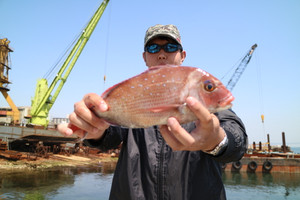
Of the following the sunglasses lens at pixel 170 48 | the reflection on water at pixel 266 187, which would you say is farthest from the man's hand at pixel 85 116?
the reflection on water at pixel 266 187

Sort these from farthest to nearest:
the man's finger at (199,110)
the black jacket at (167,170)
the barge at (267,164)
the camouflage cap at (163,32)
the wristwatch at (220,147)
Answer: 1. the barge at (267,164)
2. the camouflage cap at (163,32)
3. the black jacket at (167,170)
4. the wristwatch at (220,147)
5. the man's finger at (199,110)

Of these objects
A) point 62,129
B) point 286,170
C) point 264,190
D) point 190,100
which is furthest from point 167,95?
point 286,170

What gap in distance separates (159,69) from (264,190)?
26.1m

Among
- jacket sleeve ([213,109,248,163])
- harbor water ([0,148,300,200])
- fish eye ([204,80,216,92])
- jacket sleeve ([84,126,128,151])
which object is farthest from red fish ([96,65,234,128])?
harbor water ([0,148,300,200])

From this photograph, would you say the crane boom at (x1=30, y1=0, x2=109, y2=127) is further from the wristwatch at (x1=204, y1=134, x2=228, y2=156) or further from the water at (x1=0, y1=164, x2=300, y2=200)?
the wristwatch at (x1=204, y1=134, x2=228, y2=156)

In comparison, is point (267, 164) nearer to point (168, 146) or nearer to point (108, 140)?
point (168, 146)

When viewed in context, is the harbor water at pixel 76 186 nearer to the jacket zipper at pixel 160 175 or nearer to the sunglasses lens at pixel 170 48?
the jacket zipper at pixel 160 175

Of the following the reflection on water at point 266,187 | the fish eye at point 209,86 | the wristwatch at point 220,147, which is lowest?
the reflection on water at point 266,187

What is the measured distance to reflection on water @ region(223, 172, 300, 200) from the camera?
67.6ft

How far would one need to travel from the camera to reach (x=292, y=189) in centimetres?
2378

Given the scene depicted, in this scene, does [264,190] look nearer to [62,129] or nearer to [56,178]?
[56,178]

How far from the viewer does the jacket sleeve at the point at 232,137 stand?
2178mm

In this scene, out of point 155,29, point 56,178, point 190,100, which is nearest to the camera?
point 190,100

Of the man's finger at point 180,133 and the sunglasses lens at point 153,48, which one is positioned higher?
the sunglasses lens at point 153,48
